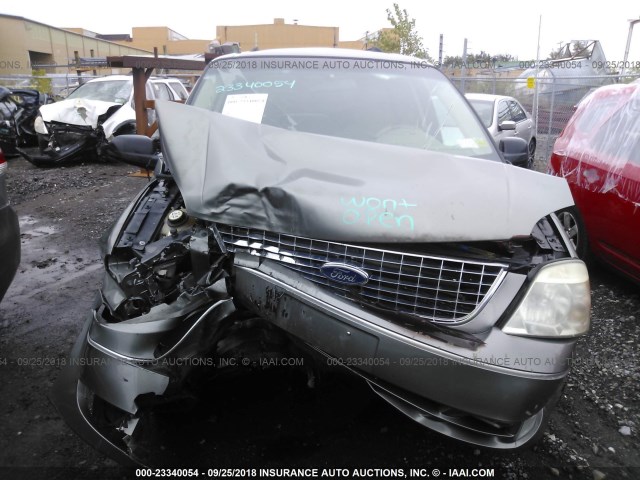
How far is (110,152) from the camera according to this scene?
3217mm

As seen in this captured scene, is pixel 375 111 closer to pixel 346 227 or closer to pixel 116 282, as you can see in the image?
pixel 346 227

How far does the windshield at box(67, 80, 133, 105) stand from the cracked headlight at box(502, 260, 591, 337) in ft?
31.7

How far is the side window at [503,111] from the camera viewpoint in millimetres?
8969

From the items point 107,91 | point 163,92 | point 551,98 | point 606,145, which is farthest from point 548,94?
point 107,91

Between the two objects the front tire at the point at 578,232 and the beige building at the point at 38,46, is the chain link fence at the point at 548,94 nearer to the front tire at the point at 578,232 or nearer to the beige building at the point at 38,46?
the front tire at the point at 578,232

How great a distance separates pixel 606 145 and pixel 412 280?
3180 mm

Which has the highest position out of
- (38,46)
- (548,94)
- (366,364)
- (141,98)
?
(38,46)

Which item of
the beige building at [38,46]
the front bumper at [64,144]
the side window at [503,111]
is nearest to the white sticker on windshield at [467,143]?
the side window at [503,111]

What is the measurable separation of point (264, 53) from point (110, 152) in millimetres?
1264

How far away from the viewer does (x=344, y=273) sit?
178cm

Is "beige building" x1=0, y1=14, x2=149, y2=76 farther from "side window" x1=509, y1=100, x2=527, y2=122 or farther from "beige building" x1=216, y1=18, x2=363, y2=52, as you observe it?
"side window" x1=509, y1=100, x2=527, y2=122

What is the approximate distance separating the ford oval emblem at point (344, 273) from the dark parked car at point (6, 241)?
2125mm

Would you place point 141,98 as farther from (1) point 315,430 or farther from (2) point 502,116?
(1) point 315,430

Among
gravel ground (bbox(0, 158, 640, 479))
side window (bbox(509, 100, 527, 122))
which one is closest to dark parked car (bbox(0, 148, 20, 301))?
gravel ground (bbox(0, 158, 640, 479))
